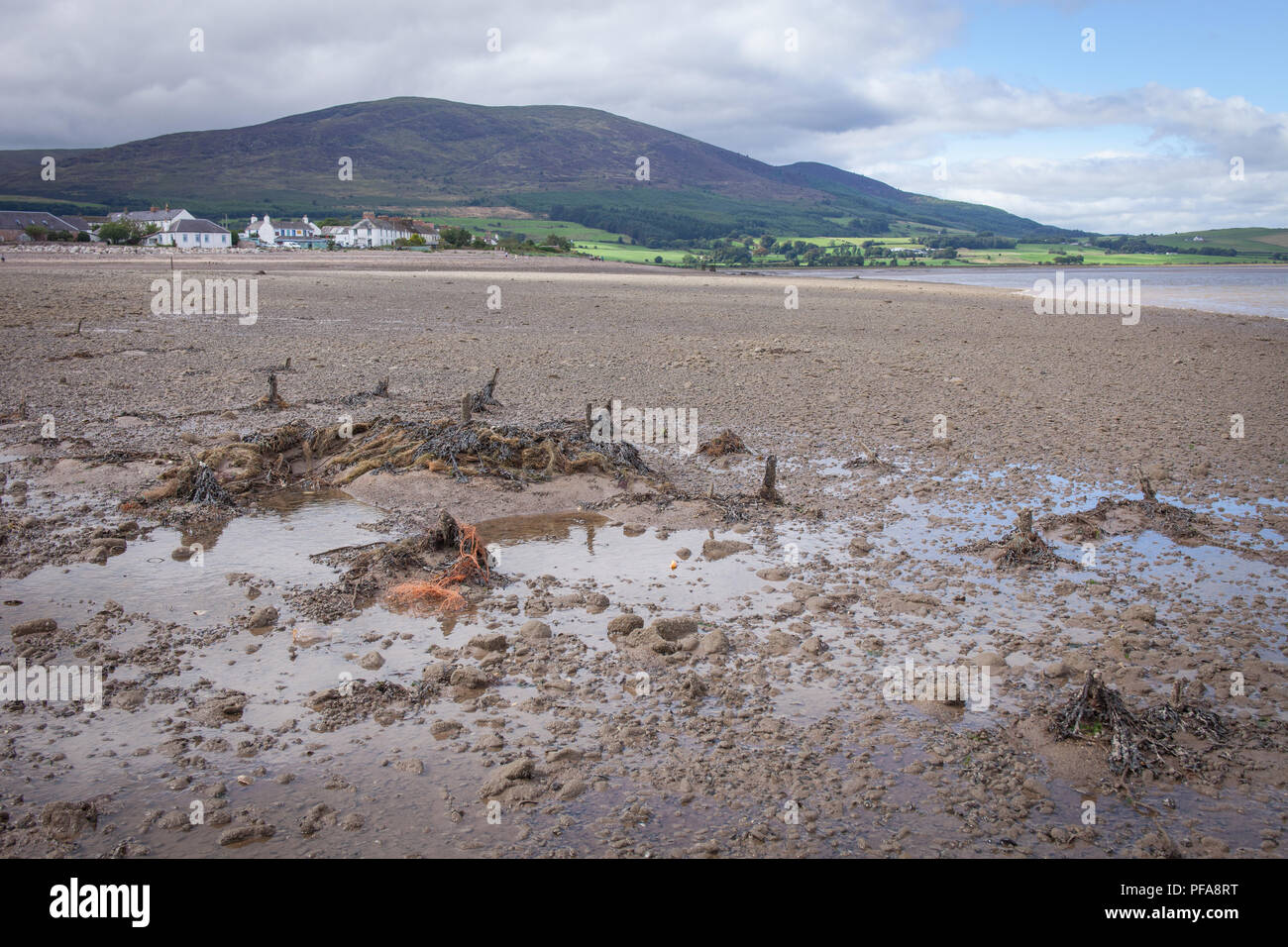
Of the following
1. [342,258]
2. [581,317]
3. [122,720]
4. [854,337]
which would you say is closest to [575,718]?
[122,720]

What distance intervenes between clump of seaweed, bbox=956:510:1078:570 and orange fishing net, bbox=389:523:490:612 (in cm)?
499

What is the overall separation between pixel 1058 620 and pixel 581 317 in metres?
22.5

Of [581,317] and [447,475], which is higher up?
[581,317]

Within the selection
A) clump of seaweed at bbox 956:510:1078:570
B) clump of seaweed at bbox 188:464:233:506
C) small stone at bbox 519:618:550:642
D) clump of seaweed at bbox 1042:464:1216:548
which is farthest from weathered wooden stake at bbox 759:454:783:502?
clump of seaweed at bbox 188:464:233:506

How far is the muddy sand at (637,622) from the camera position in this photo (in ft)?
15.7

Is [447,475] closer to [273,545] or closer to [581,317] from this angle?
[273,545]

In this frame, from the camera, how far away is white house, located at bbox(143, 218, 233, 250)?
86.2m

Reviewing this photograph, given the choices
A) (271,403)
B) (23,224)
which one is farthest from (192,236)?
(271,403)

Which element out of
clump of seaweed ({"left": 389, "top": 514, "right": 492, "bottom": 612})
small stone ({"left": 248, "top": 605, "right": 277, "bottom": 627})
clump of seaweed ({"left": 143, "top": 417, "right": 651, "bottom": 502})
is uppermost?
clump of seaweed ({"left": 143, "top": 417, "right": 651, "bottom": 502})

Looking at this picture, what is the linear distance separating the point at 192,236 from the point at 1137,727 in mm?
102168

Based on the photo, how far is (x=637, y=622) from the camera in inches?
281

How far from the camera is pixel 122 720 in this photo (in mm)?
5598
